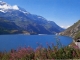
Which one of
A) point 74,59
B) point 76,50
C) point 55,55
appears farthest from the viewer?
point 76,50

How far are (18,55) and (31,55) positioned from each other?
0.74 m

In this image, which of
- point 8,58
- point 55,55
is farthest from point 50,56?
point 8,58

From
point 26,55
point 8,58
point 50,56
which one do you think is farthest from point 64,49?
point 8,58

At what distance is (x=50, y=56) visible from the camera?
11227 millimetres

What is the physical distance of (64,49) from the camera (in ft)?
40.5

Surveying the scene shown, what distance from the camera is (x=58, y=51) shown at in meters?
12.0

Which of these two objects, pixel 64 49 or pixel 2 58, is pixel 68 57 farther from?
→ pixel 2 58

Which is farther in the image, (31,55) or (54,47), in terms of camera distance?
(54,47)

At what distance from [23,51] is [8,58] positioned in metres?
1.01

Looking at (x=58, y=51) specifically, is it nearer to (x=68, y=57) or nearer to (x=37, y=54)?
(x=68, y=57)

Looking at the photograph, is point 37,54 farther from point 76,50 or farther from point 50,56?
point 76,50

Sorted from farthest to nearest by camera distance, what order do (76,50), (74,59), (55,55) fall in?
(76,50)
(55,55)
(74,59)

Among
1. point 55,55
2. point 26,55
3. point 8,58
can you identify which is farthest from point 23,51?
point 55,55

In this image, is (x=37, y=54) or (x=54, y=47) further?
(x=54, y=47)
